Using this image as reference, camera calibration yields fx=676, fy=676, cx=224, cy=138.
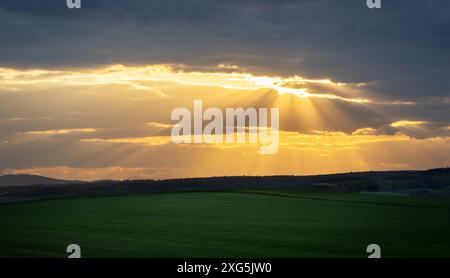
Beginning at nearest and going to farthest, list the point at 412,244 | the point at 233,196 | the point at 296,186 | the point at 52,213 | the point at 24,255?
the point at 24,255 → the point at 412,244 → the point at 52,213 → the point at 233,196 → the point at 296,186

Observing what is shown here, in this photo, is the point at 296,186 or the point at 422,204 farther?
the point at 296,186

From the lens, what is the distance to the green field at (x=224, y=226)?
72.9 feet

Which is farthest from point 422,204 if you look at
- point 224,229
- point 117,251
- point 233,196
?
point 117,251

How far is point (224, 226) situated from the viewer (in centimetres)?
2975

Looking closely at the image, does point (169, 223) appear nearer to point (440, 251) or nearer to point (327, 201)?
point (440, 251)

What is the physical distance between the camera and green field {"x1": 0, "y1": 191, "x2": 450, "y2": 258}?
22.2 m

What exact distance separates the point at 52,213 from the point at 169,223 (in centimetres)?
818

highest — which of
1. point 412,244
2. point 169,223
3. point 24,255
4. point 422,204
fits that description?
point 422,204

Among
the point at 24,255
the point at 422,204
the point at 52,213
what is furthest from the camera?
the point at 422,204

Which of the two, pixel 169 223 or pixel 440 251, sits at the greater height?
pixel 169 223

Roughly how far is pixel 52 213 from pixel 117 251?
1568cm
